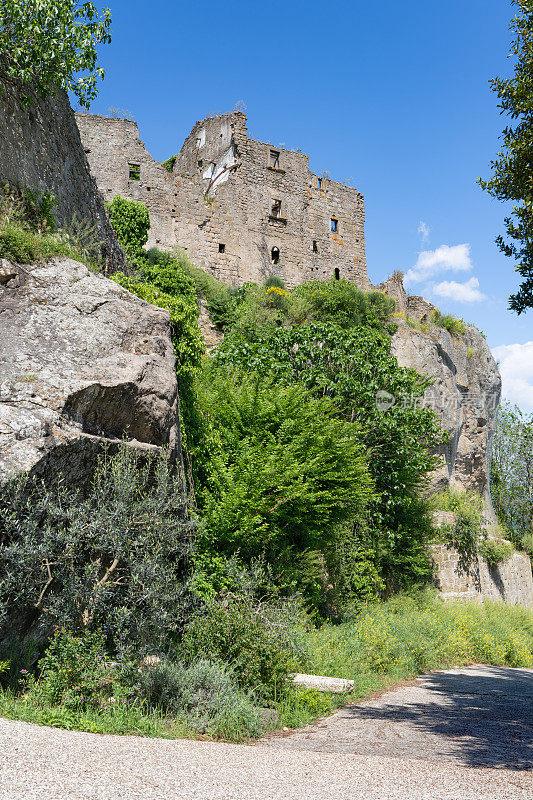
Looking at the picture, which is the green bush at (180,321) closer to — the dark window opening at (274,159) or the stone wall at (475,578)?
the stone wall at (475,578)

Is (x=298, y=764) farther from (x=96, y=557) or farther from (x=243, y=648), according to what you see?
(x=96, y=557)

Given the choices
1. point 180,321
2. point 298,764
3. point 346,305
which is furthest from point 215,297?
point 298,764

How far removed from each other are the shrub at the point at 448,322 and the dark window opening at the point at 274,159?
35.1 ft

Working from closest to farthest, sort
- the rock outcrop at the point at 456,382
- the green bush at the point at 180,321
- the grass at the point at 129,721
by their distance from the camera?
the grass at the point at 129,721, the green bush at the point at 180,321, the rock outcrop at the point at 456,382

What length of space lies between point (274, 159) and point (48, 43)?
21813 mm

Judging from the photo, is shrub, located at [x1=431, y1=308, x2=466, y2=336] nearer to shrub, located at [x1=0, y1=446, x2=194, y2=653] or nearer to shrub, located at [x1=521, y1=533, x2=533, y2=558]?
shrub, located at [x1=521, y1=533, x2=533, y2=558]

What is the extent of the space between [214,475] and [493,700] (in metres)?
5.88

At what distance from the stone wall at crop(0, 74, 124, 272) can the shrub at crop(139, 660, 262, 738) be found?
724 centimetres

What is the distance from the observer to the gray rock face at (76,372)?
634 cm

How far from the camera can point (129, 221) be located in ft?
73.0

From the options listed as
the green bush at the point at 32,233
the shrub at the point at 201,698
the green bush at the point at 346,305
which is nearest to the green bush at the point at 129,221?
the green bush at the point at 346,305

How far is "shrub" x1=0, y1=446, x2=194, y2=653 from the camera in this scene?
235 inches

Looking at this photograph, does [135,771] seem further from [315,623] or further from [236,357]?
[236,357]

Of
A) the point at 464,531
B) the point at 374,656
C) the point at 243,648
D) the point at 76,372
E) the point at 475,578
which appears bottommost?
the point at 374,656
